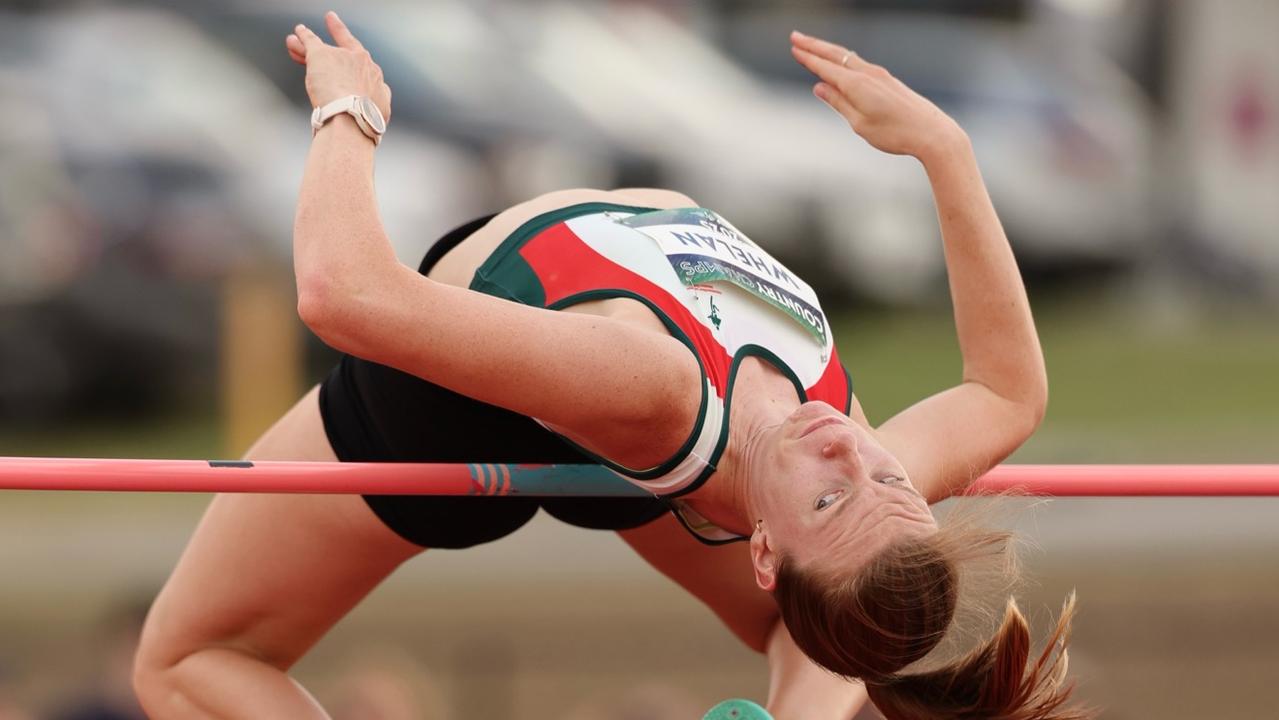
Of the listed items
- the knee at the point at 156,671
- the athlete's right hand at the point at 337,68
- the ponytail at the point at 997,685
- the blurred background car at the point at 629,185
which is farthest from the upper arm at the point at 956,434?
the blurred background car at the point at 629,185

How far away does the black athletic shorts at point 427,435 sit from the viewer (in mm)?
3264

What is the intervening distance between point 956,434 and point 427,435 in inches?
36.7

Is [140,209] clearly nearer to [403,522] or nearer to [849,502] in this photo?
[403,522]

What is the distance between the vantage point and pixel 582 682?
801 cm

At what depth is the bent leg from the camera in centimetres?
331

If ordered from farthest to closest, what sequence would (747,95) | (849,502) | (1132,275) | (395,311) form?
1. (1132,275)
2. (747,95)
3. (849,502)
4. (395,311)

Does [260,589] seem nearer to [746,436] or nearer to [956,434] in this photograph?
[746,436]

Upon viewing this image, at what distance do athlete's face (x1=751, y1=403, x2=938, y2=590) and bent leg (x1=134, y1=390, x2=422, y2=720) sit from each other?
2.56 feet

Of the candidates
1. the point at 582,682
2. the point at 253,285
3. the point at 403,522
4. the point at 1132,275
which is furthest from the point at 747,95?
the point at 403,522

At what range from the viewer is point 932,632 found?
292 centimetres

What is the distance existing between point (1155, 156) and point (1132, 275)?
3.68 ft

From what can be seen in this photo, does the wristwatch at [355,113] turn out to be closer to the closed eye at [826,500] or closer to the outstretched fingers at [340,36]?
the outstretched fingers at [340,36]

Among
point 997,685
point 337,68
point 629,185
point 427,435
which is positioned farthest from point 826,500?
point 629,185

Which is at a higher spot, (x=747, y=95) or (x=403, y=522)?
(x=747, y=95)
